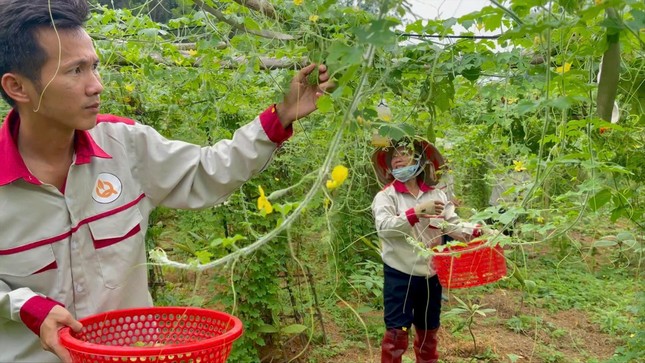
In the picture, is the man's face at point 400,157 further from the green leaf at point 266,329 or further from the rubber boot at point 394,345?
the green leaf at point 266,329

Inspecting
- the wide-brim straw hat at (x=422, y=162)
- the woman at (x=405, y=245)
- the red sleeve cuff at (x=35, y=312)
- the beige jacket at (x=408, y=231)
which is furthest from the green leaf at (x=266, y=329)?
the red sleeve cuff at (x=35, y=312)

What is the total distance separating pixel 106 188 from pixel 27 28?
420mm

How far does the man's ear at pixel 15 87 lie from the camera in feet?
5.50

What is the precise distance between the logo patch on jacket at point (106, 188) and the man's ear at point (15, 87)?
258 mm

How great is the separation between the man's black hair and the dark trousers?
91.8 inches

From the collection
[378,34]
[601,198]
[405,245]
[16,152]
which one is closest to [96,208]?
[16,152]

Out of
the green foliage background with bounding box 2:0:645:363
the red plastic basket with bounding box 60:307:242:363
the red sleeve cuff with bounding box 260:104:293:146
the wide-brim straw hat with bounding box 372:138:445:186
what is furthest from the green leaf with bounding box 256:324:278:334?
the red sleeve cuff with bounding box 260:104:293:146

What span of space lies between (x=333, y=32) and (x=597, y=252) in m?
5.80

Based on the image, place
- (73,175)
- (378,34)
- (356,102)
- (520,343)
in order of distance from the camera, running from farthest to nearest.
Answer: (520,343) < (73,175) < (356,102) < (378,34)

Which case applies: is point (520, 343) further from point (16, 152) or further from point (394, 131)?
point (16, 152)

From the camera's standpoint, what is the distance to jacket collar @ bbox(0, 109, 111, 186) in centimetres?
167

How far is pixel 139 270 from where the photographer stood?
1863 millimetres

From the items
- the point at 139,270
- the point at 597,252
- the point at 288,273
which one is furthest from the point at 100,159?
the point at 597,252

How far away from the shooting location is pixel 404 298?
3625 millimetres
